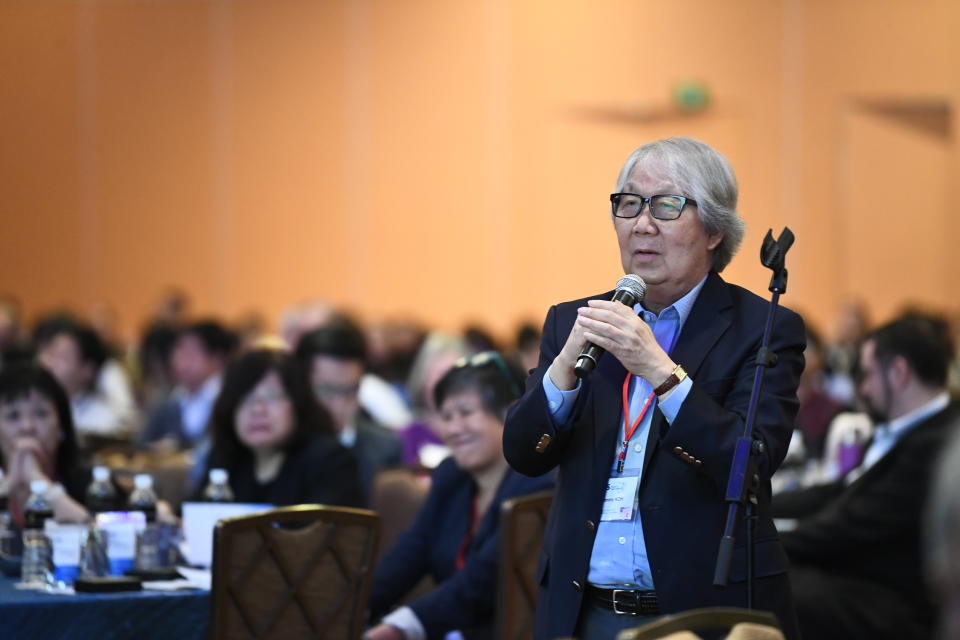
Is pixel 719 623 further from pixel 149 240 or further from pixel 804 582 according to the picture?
pixel 149 240

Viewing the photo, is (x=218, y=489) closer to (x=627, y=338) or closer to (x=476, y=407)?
(x=476, y=407)

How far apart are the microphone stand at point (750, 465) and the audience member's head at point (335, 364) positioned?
Answer: 11.2 ft

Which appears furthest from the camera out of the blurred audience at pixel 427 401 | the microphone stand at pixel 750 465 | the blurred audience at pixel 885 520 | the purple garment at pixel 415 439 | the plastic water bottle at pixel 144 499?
the purple garment at pixel 415 439

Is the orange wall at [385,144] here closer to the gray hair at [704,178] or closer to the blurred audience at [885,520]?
the blurred audience at [885,520]

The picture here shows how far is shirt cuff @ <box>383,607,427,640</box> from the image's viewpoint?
135 inches

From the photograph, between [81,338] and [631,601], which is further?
[81,338]

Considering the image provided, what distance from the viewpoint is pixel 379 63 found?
1249 centimetres

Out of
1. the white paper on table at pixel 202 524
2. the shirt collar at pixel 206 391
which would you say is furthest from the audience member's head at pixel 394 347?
the white paper on table at pixel 202 524

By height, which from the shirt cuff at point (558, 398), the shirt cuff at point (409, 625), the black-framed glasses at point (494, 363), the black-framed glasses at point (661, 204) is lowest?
the shirt cuff at point (409, 625)

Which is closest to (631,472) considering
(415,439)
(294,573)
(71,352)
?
(294,573)

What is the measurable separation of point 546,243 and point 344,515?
9.15m

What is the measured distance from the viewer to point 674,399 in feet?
7.09

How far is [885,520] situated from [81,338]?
4.12 metres

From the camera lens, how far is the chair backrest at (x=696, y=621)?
6.04 feet
